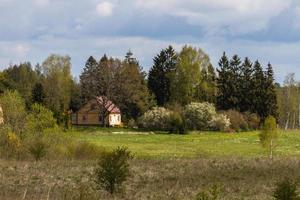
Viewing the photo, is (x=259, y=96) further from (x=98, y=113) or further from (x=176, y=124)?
(x=98, y=113)

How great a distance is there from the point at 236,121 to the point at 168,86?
53.0ft

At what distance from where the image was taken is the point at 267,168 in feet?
92.6

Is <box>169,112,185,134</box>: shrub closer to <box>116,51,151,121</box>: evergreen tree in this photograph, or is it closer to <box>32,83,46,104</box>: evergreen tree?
<box>116,51,151,121</box>: evergreen tree

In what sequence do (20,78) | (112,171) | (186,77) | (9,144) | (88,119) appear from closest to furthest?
(112,171) → (9,144) → (186,77) → (88,119) → (20,78)

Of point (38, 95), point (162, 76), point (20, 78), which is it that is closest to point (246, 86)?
point (162, 76)

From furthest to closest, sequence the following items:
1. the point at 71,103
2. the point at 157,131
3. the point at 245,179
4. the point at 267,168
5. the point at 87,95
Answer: the point at 71,103 → the point at 87,95 → the point at 157,131 → the point at 267,168 → the point at 245,179

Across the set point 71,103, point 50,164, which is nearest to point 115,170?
point 50,164

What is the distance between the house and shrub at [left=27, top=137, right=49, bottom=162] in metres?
51.3

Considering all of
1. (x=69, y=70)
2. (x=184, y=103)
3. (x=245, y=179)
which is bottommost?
(x=245, y=179)

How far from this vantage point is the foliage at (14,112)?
3678cm

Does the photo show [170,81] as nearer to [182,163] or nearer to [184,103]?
[184,103]

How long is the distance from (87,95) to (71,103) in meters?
17.9

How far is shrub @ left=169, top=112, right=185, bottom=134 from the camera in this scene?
253 ft

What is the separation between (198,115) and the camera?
79.6 meters
